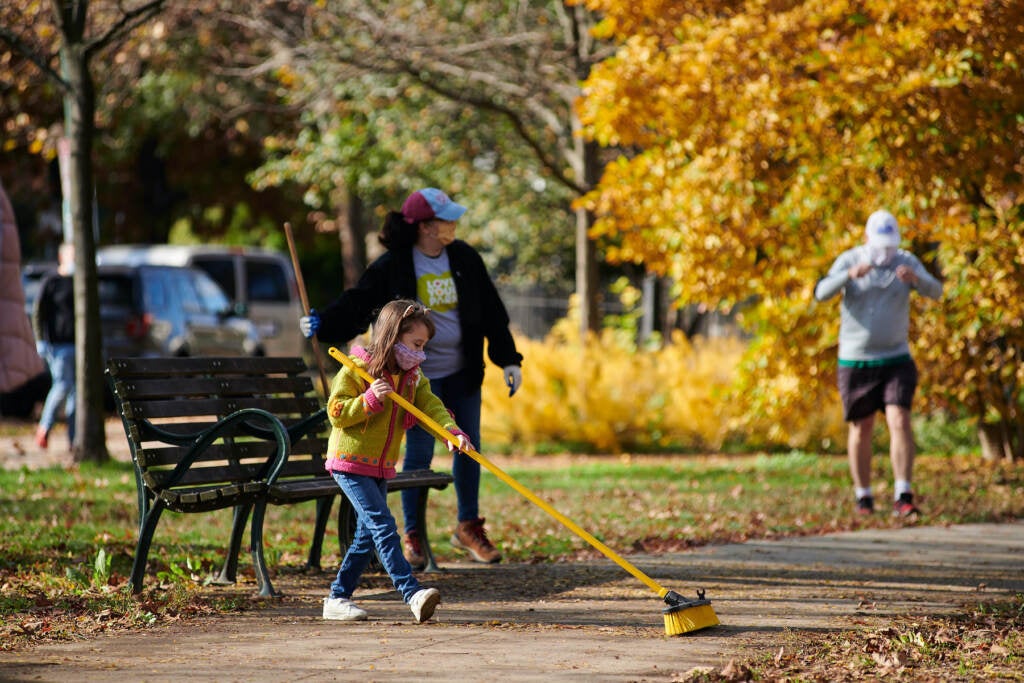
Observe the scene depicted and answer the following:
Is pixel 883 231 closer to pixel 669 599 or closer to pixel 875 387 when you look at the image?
pixel 875 387

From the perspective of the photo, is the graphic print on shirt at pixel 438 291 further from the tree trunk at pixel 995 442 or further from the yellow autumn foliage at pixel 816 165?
the tree trunk at pixel 995 442

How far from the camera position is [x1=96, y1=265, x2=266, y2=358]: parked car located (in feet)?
55.7

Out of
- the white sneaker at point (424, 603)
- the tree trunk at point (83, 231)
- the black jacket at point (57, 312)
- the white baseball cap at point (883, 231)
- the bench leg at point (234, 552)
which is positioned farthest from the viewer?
the black jacket at point (57, 312)

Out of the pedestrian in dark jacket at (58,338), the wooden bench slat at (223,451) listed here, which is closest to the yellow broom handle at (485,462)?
the wooden bench slat at (223,451)

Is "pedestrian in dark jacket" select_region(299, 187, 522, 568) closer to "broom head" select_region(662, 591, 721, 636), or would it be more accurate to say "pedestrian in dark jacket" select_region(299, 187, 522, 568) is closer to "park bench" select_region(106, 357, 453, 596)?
"park bench" select_region(106, 357, 453, 596)

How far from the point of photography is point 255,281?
22.5 m

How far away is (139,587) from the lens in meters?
5.72

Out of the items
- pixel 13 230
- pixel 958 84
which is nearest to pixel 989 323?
pixel 958 84

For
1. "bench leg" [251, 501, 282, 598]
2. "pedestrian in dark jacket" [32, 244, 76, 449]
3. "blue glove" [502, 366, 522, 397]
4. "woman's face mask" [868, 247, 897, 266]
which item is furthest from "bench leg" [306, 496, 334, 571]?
"pedestrian in dark jacket" [32, 244, 76, 449]

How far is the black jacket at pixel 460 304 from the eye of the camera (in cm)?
630

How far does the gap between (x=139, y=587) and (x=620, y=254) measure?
6704 millimetres

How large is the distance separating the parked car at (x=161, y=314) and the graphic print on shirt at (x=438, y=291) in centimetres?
1110

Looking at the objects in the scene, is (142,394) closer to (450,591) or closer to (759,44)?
(450,591)

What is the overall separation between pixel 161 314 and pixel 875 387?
11.2m
